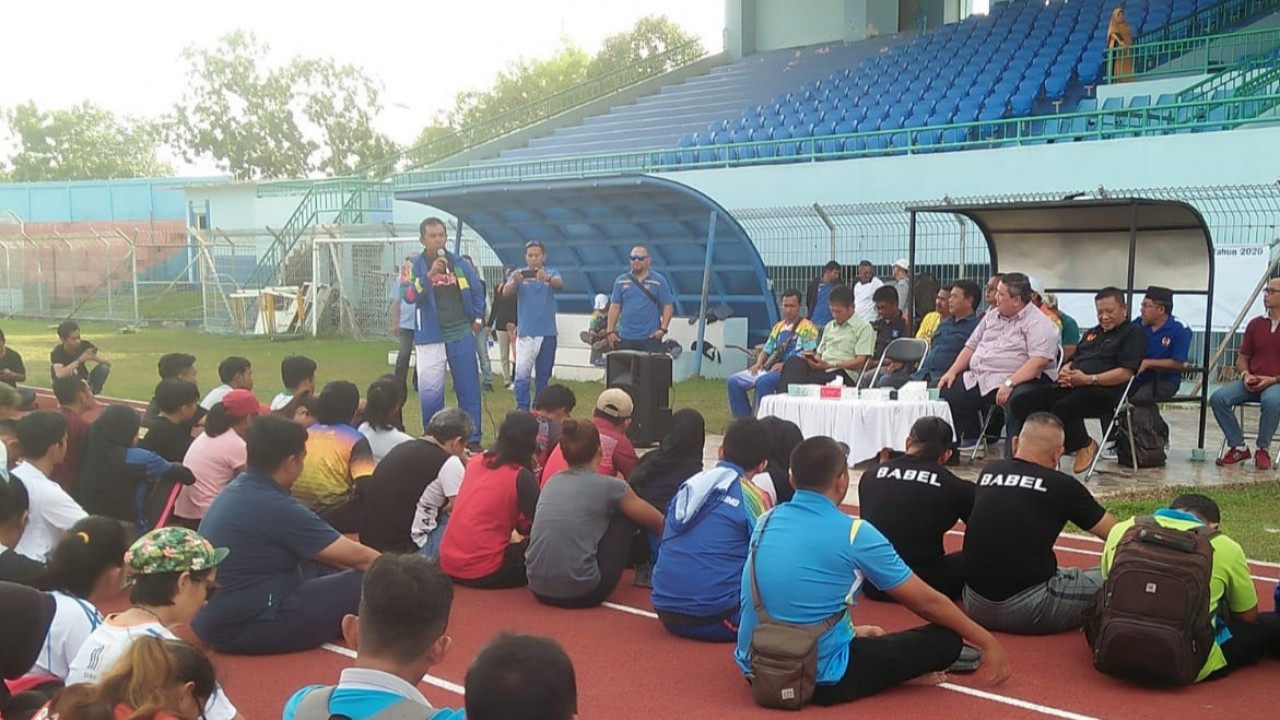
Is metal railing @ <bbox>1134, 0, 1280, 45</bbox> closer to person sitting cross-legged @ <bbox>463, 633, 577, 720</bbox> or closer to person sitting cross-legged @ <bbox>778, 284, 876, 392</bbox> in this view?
person sitting cross-legged @ <bbox>778, 284, 876, 392</bbox>

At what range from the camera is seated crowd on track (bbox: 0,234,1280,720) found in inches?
129

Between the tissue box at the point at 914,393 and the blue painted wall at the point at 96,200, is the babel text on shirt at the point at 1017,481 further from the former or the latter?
the blue painted wall at the point at 96,200

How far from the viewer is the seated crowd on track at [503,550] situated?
3277 mm

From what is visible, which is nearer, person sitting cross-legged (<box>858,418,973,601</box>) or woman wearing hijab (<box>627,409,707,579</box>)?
person sitting cross-legged (<box>858,418,973,601</box>)

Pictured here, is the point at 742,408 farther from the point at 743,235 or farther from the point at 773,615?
the point at 773,615

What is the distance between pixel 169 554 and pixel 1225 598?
4416 millimetres

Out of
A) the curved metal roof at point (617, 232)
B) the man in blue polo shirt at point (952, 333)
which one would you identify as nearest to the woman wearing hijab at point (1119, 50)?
the curved metal roof at point (617, 232)

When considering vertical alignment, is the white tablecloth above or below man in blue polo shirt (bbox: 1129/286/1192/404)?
below

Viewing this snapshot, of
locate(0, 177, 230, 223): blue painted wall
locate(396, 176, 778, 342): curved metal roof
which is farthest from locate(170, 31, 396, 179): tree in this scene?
locate(396, 176, 778, 342): curved metal roof

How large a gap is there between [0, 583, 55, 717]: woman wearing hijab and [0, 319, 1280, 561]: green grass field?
22.4ft

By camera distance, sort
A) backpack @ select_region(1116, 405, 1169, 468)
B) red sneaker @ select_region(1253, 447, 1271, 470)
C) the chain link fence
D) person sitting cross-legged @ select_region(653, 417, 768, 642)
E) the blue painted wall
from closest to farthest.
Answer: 1. person sitting cross-legged @ select_region(653, 417, 768, 642)
2. red sneaker @ select_region(1253, 447, 1271, 470)
3. backpack @ select_region(1116, 405, 1169, 468)
4. the chain link fence
5. the blue painted wall

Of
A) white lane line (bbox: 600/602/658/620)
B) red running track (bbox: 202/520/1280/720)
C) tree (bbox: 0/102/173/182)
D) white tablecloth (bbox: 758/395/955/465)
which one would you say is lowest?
white lane line (bbox: 600/602/658/620)

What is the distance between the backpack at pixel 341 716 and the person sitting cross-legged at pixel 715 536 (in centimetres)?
286

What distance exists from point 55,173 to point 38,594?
8973 cm
